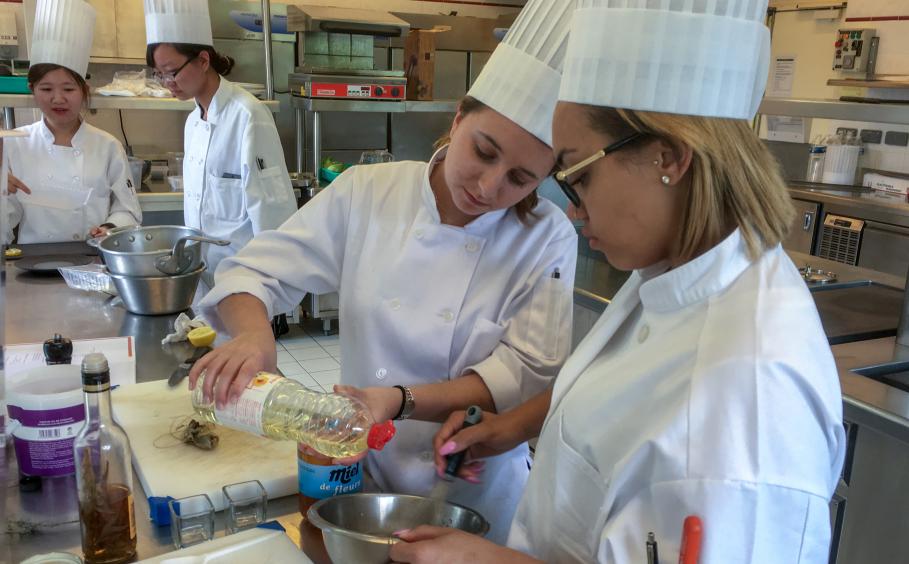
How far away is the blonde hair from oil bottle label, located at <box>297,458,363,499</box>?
0.60 metres

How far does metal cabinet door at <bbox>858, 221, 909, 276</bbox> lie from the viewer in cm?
431

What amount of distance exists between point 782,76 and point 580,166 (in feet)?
17.8

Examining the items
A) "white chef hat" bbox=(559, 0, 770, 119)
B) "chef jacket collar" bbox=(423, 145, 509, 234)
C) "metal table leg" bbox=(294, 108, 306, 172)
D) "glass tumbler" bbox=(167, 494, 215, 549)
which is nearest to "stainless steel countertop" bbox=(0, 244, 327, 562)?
"glass tumbler" bbox=(167, 494, 215, 549)

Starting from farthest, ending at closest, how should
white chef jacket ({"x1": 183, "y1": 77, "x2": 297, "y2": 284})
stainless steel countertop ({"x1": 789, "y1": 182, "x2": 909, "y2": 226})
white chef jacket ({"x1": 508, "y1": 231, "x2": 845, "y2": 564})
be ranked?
stainless steel countertop ({"x1": 789, "y1": 182, "x2": 909, "y2": 226}), white chef jacket ({"x1": 183, "y1": 77, "x2": 297, "y2": 284}), white chef jacket ({"x1": 508, "y1": 231, "x2": 845, "y2": 564})

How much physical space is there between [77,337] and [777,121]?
527 centimetres

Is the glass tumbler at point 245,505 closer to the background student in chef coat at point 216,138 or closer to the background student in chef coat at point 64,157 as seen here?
the background student in chef coat at point 216,138

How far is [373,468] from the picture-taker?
4.65ft

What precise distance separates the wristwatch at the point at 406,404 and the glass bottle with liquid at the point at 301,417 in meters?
0.12

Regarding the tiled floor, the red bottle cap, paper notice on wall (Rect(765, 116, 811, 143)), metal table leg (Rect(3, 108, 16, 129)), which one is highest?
paper notice on wall (Rect(765, 116, 811, 143))

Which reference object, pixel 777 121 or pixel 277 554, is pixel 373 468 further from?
pixel 777 121

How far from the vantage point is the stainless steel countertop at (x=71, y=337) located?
1.06 m

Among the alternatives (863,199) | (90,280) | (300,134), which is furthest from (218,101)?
(863,199)

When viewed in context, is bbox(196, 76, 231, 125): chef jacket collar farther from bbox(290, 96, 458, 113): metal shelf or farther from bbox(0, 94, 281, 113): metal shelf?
bbox(290, 96, 458, 113): metal shelf

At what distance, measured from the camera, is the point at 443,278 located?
1453mm
